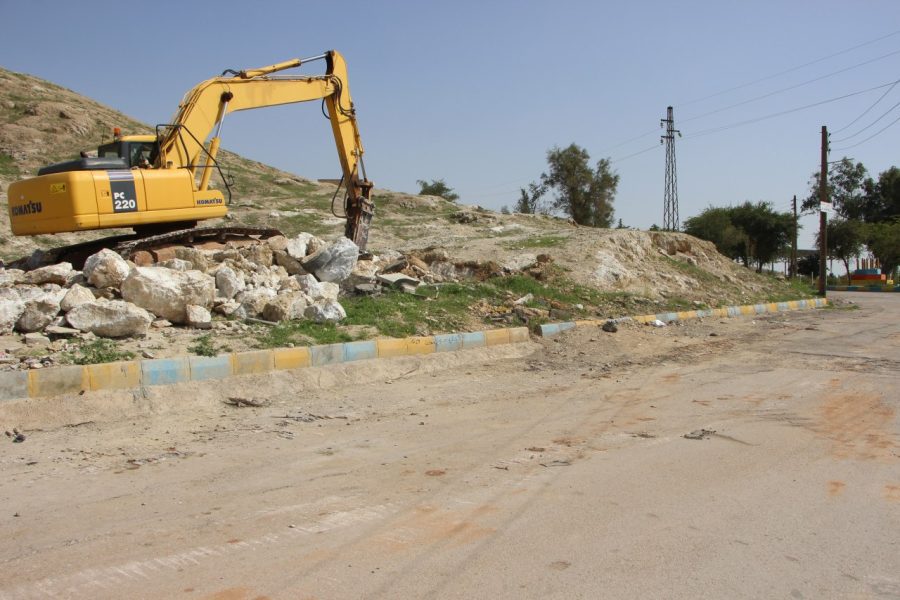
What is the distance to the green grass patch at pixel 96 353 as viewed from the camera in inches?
286

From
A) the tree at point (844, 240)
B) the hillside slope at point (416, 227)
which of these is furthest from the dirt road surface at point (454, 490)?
the tree at point (844, 240)

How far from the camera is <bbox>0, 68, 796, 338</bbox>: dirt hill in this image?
1731cm

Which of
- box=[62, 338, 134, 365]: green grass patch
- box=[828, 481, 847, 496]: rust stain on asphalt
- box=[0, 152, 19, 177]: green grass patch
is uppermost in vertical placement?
box=[0, 152, 19, 177]: green grass patch

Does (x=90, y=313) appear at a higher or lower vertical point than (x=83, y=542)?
higher

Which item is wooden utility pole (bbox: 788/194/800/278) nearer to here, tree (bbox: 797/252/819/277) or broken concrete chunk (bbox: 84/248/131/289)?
tree (bbox: 797/252/819/277)

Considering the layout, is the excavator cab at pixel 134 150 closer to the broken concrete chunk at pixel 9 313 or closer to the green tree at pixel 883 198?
the broken concrete chunk at pixel 9 313

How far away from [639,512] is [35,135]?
29511 mm

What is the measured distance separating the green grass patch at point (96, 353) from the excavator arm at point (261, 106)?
5.07 meters

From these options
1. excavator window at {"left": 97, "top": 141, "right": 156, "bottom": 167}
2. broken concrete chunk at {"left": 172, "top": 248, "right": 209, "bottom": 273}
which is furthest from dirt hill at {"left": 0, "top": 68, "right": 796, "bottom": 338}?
broken concrete chunk at {"left": 172, "top": 248, "right": 209, "bottom": 273}

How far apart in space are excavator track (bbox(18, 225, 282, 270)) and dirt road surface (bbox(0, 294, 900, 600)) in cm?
484

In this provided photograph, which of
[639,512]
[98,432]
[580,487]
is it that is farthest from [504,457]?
[98,432]

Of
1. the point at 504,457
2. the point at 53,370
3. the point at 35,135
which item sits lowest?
the point at 504,457

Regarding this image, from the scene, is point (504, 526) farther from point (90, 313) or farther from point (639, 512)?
point (90, 313)

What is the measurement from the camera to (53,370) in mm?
Result: 6762
